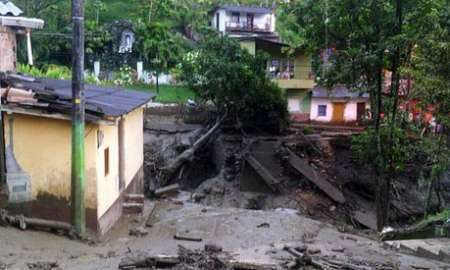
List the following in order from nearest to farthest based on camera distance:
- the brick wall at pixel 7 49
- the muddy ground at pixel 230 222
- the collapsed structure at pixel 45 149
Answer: the muddy ground at pixel 230 222 → the collapsed structure at pixel 45 149 → the brick wall at pixel 7 49

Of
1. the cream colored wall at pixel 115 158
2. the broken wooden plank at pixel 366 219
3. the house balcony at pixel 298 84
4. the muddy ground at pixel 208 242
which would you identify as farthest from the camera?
the house balcony at pixel 298 84

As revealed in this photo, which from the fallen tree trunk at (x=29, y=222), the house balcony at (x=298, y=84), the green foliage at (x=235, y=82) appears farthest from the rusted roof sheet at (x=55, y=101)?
the house balcony at (x=298, y=84)

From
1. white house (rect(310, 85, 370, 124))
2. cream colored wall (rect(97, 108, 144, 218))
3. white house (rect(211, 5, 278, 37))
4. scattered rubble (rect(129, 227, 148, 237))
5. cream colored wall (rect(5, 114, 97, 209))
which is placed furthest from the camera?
white house (rect(211, 5, 278, 37))

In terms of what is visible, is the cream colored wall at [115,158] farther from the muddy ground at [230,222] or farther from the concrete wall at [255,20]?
the concrete wall at [255,20]

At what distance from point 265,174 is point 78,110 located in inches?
573

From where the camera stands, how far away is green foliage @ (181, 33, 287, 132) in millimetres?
27594

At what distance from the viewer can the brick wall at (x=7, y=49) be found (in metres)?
15.6

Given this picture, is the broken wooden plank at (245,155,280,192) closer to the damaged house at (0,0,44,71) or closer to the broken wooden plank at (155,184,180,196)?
the broken wooden plank at (155,184,180,196)

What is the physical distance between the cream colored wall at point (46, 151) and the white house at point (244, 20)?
46.8m

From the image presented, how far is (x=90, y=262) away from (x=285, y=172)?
54.3ft

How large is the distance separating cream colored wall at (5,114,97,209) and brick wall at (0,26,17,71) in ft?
16.2

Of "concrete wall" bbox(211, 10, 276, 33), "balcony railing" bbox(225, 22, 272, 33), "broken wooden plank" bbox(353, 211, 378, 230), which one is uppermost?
"concrete wall" bbox(211, 10, 276, 33)

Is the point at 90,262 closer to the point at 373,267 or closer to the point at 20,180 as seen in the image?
the point at 20,180

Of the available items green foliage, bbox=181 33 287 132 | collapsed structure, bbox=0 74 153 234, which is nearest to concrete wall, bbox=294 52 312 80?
green foliage, bbox=181 33 287 132
